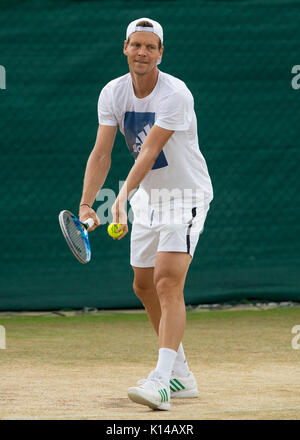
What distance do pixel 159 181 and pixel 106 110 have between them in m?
0.43

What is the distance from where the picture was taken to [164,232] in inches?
181

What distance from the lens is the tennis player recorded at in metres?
4.46

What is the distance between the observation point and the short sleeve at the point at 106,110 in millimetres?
4758

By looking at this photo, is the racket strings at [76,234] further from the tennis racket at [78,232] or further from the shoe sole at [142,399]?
the shoe sole at [142,399]

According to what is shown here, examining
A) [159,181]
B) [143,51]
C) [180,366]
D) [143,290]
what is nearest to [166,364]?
[180,366]

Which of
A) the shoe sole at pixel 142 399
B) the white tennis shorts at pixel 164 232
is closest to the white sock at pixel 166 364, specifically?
the shoe sole at pixel 142 399

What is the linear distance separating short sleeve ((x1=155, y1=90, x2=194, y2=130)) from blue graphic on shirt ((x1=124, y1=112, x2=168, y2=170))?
12 cm

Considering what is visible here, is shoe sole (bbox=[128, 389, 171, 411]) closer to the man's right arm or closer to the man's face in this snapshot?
the man's right arm

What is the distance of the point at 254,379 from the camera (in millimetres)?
4977

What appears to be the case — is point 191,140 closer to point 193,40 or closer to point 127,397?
point 127,397

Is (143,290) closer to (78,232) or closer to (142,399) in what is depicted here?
(78,232)

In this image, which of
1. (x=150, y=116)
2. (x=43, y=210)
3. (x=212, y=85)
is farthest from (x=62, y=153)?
(x=150, y=116)

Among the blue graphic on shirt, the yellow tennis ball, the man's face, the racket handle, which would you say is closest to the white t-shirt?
the blue graphic on shirt

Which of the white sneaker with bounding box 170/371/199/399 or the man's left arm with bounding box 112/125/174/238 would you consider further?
the white sneaker with bounding box 170/371/199/399
